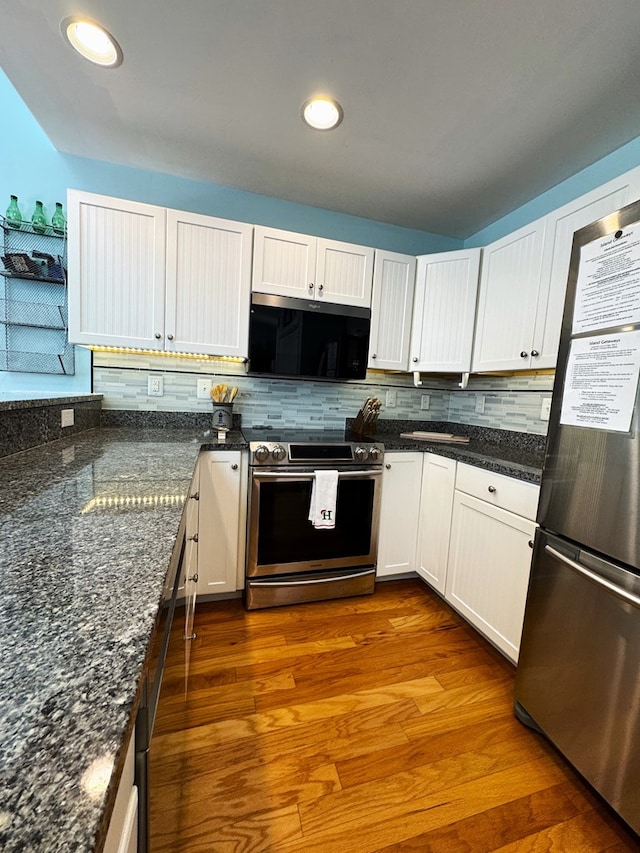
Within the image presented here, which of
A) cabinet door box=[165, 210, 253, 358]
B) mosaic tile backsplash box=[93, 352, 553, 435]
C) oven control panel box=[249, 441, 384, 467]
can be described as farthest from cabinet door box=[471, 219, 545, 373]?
cabinet door box=[165, 210, 253, 358]

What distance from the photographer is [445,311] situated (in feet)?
7.38

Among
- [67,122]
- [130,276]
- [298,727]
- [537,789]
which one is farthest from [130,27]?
[537,789]

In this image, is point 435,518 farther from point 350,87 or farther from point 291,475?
point 350,87

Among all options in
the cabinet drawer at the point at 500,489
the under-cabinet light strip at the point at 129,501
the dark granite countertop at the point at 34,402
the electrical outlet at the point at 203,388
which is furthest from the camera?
the electrical outlet at the point at 203,388

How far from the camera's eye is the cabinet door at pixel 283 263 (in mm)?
2016

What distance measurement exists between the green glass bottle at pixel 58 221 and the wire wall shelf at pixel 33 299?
21mm

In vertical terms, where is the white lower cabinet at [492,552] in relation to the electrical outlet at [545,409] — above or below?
below

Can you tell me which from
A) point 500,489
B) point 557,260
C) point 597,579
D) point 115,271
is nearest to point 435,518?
point 500,489

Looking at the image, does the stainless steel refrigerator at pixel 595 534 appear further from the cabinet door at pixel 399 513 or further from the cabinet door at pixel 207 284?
the cabinet door at pixel 207 284

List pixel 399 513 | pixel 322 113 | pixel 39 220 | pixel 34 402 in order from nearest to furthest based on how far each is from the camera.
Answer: pixel 34 402
pixel 322 113
pixel 39 220
pixel 399 513

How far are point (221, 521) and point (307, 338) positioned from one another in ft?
3.73

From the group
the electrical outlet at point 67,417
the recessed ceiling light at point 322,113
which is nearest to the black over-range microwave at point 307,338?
the recessed ceiling light at point 322,113

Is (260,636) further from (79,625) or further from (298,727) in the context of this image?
(79,625)

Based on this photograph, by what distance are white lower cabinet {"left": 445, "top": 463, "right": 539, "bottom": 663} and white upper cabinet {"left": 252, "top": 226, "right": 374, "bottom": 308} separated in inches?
49.7
